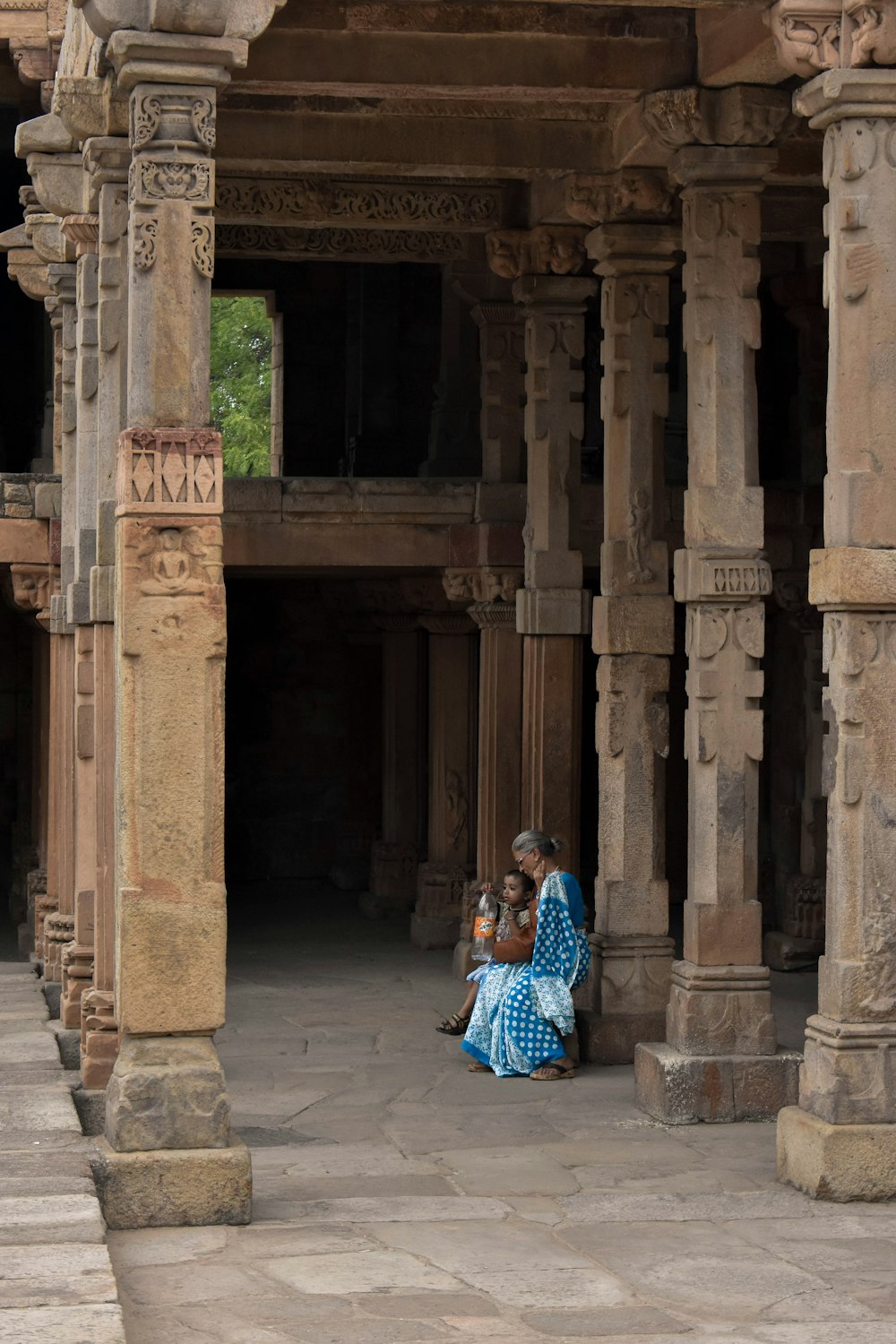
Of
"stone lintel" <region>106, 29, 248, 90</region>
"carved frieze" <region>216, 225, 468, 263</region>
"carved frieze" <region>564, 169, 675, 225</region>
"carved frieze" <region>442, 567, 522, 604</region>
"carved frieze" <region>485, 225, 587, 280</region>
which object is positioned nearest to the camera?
"stone lintel" <region>106, 29, 248, 90</region>

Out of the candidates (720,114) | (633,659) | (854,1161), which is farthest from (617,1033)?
(720,114)

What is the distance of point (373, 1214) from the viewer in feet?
23.5

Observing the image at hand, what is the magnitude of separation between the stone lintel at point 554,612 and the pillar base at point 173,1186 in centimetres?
546

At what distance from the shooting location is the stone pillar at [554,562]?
11578 mm

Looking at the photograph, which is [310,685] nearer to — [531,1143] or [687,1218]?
[531,1143]

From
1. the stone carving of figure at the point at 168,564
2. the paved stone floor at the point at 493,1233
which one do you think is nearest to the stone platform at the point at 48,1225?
the paved stone floor at the point at 493,1233

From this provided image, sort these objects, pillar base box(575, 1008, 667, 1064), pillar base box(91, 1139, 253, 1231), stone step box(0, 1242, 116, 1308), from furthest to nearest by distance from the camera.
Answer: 1. pillar base box(575, 1008, 667, 1064)
2. pillar base box(91, 1139, 253, 1231)
3. stone step box(0, 1242, 116, 1308)

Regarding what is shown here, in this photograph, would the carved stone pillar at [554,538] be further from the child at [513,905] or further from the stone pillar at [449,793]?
the stone pillar at [449,793]

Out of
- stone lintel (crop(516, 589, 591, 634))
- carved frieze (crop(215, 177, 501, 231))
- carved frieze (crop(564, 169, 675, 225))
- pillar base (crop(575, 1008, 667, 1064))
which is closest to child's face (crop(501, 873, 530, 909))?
pillar base (crop(575, 1008, 667, 1064))

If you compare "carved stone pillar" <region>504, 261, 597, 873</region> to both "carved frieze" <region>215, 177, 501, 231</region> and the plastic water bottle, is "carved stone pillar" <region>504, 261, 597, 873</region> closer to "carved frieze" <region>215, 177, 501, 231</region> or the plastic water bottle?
"carved frieze" <region>215, 177, 501, 231</region>

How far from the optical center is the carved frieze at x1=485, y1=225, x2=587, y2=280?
11.5 meters

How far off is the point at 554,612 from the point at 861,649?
187 inches

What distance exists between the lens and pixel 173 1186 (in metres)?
6.59

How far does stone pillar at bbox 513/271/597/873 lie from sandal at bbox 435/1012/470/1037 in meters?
1.05
